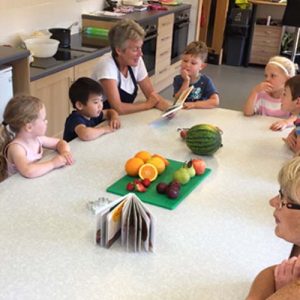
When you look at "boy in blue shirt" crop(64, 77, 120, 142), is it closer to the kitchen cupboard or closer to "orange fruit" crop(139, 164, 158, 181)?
"orange fruit" crop(139, 164, 158, 181)

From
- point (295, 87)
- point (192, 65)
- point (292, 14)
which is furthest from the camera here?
point (292, 14)

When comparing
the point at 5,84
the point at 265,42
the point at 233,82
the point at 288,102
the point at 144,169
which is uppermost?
the point at 288,102

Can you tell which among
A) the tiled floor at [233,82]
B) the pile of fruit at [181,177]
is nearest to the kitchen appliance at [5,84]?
the pile of fruit at [181,177]

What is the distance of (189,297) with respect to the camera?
1130 millimetres

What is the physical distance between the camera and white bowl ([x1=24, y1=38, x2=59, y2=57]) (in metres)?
3.42

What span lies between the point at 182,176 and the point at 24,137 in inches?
25.3

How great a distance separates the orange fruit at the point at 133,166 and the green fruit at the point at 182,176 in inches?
5.4

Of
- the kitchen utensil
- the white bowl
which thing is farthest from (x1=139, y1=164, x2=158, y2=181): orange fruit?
the kitchen utensil

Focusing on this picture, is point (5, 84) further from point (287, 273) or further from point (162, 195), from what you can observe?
point (287, 273)

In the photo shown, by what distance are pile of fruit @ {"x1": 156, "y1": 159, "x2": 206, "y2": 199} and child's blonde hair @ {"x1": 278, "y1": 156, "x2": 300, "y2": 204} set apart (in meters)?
0.57

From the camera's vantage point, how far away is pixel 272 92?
259cm

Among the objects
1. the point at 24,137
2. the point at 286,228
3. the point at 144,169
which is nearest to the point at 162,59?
the point at 24,137

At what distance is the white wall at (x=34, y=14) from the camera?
3486 millimetres

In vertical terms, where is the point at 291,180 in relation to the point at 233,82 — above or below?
above
